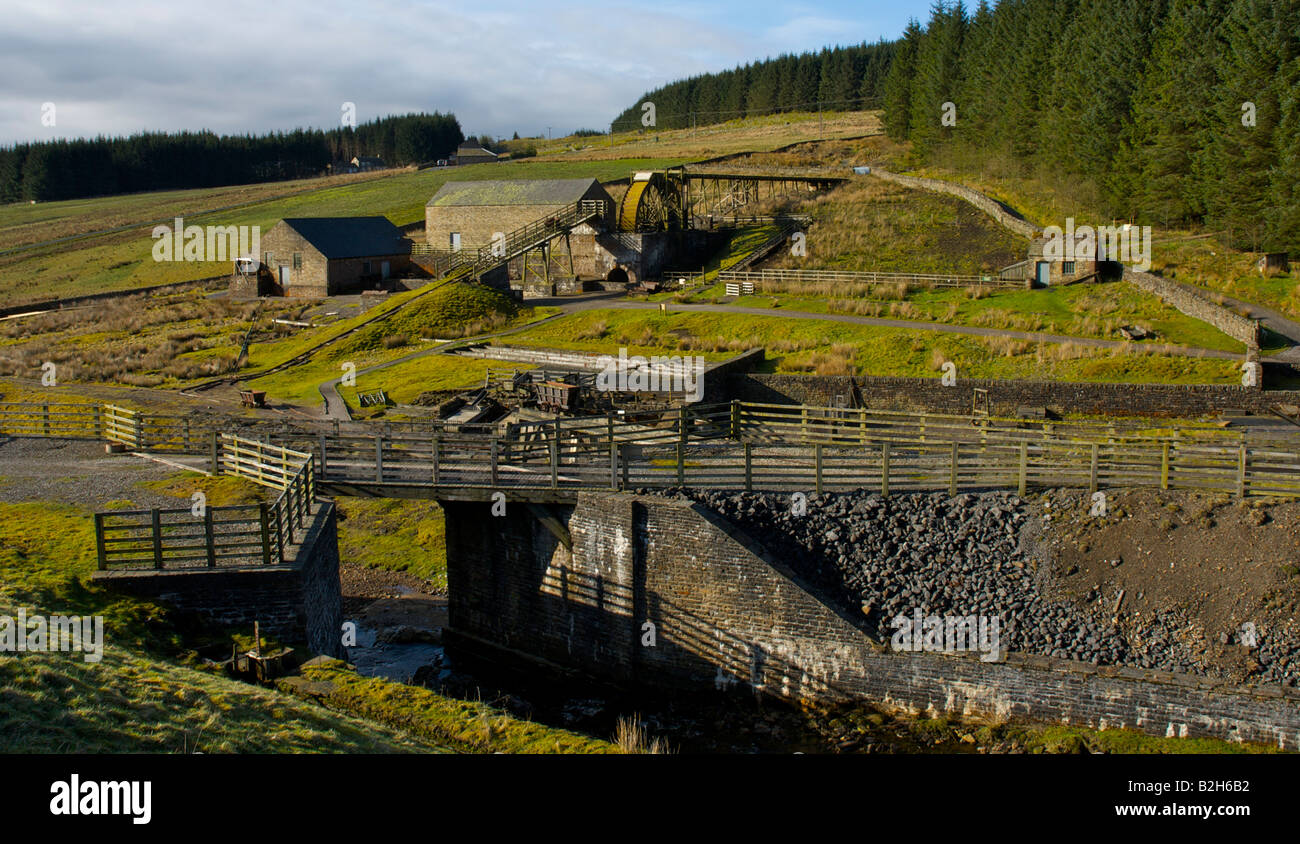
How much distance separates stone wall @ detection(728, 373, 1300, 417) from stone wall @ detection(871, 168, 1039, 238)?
89.2 feet

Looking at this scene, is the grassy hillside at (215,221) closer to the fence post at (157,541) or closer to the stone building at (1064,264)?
the stone building at (1064,264)

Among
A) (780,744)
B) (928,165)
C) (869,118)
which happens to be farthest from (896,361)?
(869,118)

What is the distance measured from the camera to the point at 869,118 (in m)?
135

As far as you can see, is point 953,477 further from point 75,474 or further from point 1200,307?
point 1200,307

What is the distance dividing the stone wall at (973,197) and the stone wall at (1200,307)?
516 inches

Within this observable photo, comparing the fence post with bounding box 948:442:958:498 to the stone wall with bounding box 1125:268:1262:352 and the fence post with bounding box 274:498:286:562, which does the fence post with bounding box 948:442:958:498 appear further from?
the stone wall with bounding box 1125:268:1262:352

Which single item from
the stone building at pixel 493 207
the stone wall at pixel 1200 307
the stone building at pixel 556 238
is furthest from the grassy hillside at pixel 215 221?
the stone wall at pixel 1200 307

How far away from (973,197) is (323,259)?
41.4 m

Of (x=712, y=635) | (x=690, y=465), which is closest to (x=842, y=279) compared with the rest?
(x=690, y=465)

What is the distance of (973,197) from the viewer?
2601 inches

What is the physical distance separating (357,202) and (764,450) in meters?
95.3

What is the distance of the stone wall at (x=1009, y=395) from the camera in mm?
29688

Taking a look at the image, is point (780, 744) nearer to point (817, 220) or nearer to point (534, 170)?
point (817, 220)

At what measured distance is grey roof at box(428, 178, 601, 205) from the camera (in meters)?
66.8
